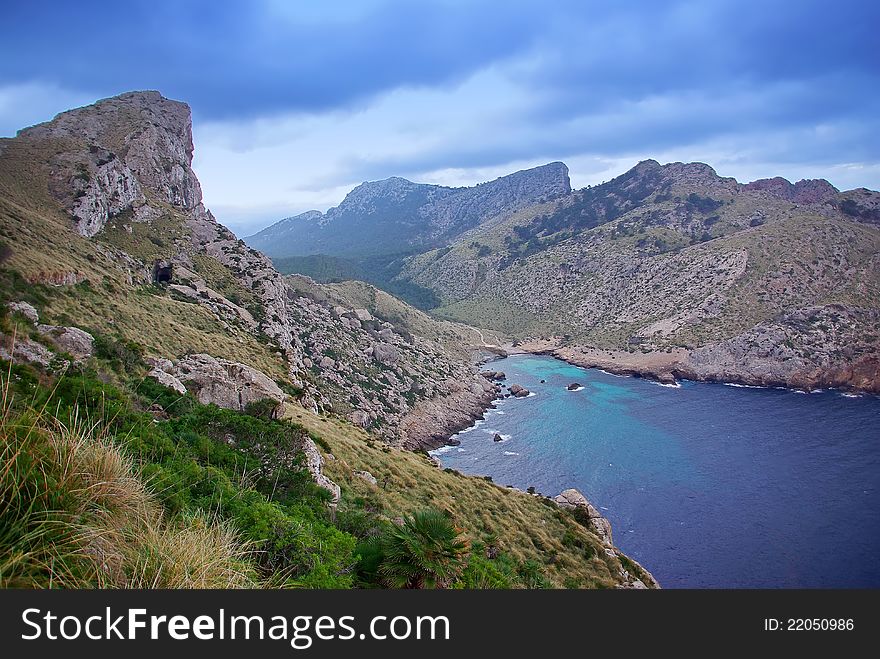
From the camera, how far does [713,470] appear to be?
4644 cm

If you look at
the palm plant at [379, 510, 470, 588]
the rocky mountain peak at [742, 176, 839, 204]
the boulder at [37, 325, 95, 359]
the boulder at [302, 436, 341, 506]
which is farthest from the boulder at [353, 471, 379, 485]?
the rocky mountain peak at [742, 176, 839, 204]

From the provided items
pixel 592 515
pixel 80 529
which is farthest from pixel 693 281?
pixel 80 529

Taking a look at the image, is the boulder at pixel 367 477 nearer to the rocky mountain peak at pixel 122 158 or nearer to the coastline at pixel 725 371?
the rocky mountain peak at pixel 122 158

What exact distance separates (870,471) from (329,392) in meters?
51.3

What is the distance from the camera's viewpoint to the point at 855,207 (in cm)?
10756

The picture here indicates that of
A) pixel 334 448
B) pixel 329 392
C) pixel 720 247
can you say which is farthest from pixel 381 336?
pixel 720 247

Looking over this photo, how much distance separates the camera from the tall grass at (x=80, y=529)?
3.61 metres

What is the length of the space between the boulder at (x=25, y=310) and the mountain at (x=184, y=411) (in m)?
0.12

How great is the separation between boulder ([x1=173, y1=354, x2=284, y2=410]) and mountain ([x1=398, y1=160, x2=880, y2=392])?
7191 centimetres

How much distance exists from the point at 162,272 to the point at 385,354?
104ft

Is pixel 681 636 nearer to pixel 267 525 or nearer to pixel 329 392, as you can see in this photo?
pixel 267 525

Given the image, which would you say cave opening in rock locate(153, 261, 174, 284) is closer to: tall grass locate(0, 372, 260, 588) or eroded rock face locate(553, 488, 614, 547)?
eroded rock face locate(553, 488, 614, 547)

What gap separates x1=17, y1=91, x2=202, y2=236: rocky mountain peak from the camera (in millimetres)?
39875

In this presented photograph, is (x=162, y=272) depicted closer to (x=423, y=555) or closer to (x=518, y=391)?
(x=423, y=555)
